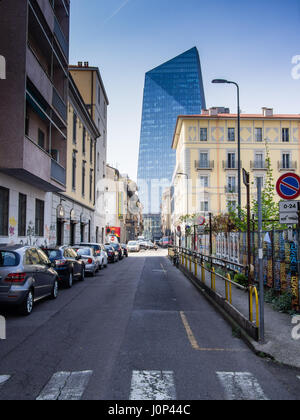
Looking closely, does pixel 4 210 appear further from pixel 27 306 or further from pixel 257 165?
pixel 257 165

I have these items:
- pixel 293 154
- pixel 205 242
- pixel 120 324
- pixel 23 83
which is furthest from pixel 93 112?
pixel 120 324

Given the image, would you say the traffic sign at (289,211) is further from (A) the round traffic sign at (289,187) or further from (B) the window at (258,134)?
(B) the window at (258,134)

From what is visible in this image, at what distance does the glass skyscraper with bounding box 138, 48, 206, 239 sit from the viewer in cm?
17650

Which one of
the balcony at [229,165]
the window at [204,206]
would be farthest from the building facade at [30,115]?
the balcony at [229,165]

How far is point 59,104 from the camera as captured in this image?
67.1 ft

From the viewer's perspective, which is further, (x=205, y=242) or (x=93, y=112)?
(x=93, y=112)

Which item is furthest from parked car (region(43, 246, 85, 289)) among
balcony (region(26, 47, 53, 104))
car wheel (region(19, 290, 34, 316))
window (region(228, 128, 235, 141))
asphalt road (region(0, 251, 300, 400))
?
window (region(228, 128, 235, 141))

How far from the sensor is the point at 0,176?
15.0 meters

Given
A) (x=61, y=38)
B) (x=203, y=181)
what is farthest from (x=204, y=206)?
(x=61, y=38)

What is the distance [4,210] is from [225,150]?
132ft

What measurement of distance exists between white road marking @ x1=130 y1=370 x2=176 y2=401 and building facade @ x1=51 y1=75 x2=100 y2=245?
18630 mm

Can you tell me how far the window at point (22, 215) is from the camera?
57.3 feet

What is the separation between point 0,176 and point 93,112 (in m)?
24.0

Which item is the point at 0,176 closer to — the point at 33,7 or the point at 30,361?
the point at 33,7
